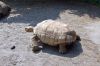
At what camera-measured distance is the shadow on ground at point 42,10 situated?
328 inches

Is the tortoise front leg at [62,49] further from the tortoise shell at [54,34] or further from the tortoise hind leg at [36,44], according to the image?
the tortoise hind leg at [36,44]

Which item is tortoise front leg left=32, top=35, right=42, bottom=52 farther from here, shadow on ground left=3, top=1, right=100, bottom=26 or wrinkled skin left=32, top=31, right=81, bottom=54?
shadow on ground left=3, top=1, right=100, bottom=26

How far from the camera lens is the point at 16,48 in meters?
6.35

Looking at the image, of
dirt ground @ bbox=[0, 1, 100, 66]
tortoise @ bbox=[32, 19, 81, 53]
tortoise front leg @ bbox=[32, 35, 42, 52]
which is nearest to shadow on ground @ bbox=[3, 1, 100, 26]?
dirt ground @ bbox=[0, 1, 100, 66]

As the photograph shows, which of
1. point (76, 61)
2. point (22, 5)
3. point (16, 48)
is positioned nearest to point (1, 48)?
point (16, 48)

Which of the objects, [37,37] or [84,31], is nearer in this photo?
[37,37]

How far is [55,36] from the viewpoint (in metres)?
5.99

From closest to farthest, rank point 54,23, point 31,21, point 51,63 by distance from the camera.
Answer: point 51,63 < point 54,23 < point 31,21

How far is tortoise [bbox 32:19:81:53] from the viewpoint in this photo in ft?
19.6

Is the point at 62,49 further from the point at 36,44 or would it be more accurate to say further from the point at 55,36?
the point at 36,44

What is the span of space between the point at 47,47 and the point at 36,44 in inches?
10.9

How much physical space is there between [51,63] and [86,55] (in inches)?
33.3

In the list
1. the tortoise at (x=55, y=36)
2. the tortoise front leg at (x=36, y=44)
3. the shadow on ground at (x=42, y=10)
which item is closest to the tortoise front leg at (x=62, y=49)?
the tortoise at (x=55, y=36)

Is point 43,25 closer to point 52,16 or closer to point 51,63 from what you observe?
point 51,63
